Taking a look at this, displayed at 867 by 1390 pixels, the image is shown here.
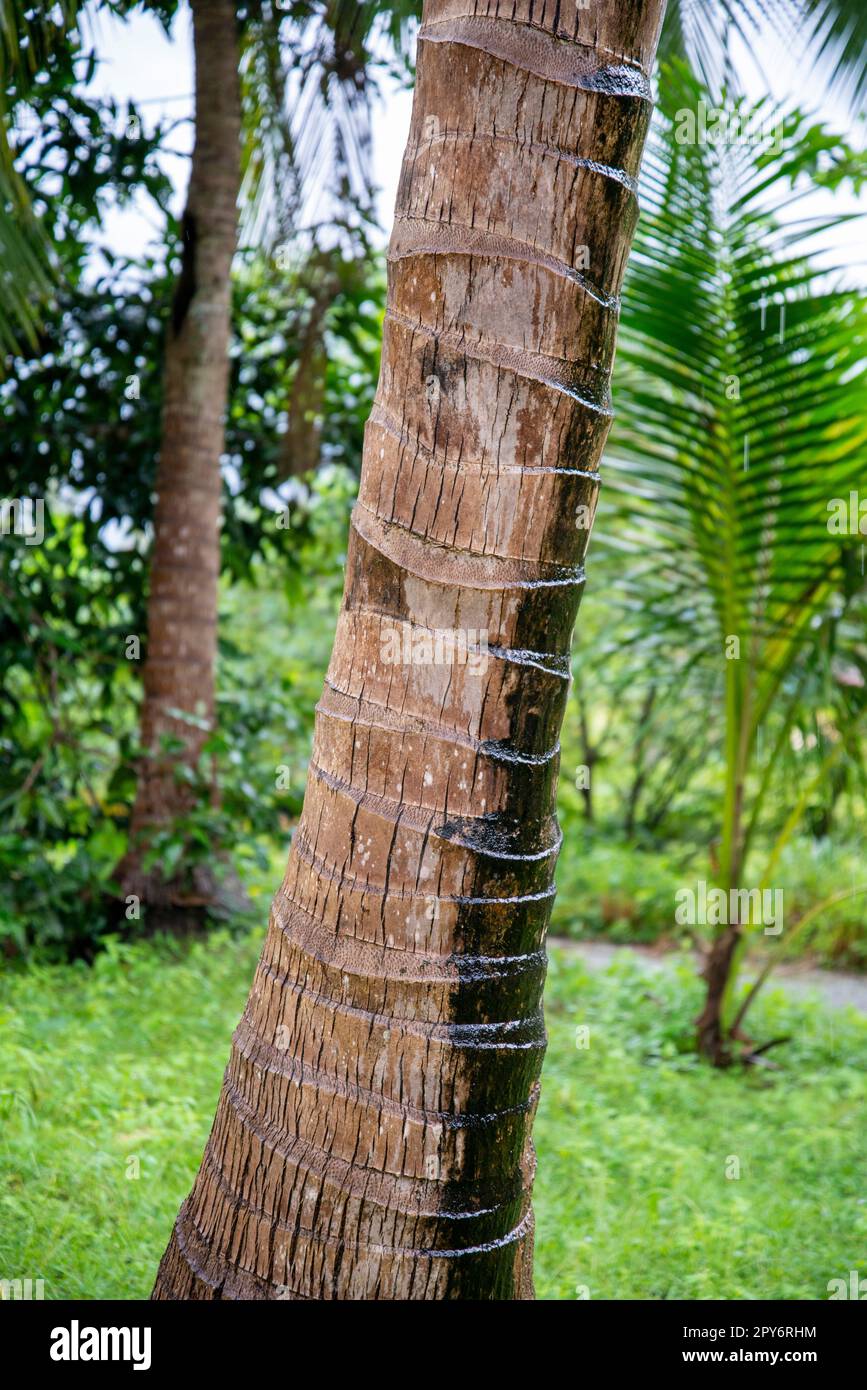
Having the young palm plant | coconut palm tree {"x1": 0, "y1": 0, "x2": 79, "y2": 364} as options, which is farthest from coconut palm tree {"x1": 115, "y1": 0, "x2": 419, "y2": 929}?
the young palm plant

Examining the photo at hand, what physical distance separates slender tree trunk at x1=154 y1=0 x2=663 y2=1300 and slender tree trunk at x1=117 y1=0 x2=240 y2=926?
3.30 m

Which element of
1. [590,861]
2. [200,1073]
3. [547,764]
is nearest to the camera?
[547,764]

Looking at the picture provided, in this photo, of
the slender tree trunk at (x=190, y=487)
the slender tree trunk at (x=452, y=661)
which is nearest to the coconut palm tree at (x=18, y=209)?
the slender tree trunk at (x=190, y=487)

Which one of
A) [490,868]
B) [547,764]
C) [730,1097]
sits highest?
[547,764]

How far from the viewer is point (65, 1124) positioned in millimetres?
Answer: 3033

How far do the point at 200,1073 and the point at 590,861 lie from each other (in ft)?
16.2

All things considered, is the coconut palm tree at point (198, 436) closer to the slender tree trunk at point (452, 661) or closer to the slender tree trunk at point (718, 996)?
the slender tree trunk at point (718, 996)

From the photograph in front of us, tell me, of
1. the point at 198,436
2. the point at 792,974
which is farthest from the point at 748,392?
the point at 792,974

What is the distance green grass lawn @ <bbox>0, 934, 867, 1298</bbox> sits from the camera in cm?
261

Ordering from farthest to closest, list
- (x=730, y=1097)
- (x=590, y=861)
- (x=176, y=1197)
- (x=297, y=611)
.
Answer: (x=297, y=611) → (x=590, y=861) → (x=730, y=1097) → (x=176, y=1197)

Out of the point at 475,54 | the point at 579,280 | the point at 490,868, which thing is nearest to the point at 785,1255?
the point at 490,868

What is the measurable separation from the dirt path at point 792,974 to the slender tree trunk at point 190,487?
7.99 feet

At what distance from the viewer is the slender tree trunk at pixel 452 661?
1507mm

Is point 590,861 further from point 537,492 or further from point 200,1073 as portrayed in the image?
point 537,492
